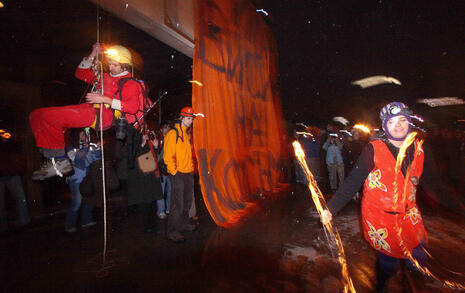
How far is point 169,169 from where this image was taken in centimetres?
424

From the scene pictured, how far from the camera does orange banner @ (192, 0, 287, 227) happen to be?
195 inches

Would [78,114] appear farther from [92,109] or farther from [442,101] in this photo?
[442,101]

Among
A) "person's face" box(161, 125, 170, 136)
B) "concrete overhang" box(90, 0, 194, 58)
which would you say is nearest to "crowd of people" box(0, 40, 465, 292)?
"person's face" box(161, 125, 170, 136)

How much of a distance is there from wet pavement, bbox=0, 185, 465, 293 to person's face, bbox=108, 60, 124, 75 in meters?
2.58

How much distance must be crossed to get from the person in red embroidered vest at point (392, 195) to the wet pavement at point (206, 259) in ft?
3.99

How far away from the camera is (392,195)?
1958 mm

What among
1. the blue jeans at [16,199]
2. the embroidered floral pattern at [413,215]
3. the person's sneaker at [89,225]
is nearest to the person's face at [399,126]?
the embroidered floral pattern at [413,215]

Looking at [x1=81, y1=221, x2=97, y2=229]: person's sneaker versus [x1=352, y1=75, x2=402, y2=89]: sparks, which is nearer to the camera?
[x1=81, y1=221, x2=97, y2=229]: person's sneaker

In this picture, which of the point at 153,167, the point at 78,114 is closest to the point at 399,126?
the point at 78,114

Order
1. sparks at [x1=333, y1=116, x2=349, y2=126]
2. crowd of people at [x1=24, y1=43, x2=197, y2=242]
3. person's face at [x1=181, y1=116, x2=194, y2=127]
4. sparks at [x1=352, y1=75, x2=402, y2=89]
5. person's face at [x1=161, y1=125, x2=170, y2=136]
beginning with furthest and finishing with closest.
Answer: sparks at [x1=333, y1=116, x2=349, y2=126] < sparks at [x1=352, y1=75, x2=402, y2=89] < person's face at [x1=161, y1=125, x2=170, y2=136] < person's face at [x1=181, y1=116, x2=194, y2=127] < crowd of people at [x1=24, y1=43, x2=197, y2=242]

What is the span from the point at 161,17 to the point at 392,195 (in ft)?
17.4

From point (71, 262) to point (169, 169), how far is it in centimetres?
190

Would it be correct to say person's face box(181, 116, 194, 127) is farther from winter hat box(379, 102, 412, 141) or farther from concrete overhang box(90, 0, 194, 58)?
winter hat box(379, 102, 412, 141)

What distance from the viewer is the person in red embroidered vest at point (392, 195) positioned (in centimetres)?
196
